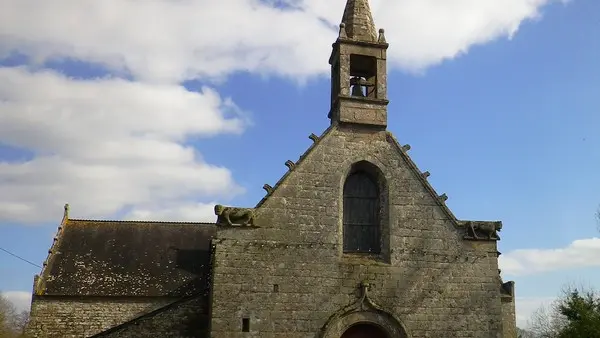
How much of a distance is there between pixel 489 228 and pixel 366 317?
162 inches

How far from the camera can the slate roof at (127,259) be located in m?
22.9

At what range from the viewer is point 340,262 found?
13547 mm

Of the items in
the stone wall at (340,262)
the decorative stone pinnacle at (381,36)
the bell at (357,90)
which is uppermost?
the decorative stone pinnacle at (381,36)

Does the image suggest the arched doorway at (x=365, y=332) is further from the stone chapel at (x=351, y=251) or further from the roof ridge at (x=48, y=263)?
the roof ridge at (x=48, y=263)

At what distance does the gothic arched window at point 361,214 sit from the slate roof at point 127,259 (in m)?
10.8

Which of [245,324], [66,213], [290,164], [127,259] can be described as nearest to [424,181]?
[290,164]

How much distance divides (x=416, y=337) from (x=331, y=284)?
8.04ft

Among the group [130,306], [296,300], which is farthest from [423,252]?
[130,306]

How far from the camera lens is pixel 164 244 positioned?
1021 inches

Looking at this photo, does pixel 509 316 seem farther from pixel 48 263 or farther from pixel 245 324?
pixel 48 263

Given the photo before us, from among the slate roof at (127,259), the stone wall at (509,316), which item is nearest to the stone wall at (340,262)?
the stone wall at (509,316)

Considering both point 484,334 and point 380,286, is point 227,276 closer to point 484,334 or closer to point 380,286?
point 380,286

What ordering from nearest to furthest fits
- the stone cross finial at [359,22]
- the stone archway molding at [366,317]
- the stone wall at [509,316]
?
1. the stone archway molding at [366,317]
2. the stone cross finial at [359,22]
3. the stone wall at [509,316]

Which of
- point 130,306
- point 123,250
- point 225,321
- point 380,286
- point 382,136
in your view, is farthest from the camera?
point 123,250
